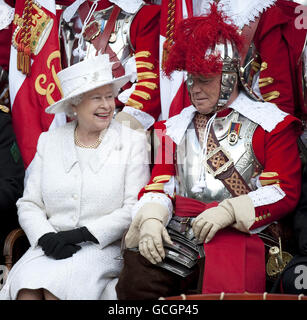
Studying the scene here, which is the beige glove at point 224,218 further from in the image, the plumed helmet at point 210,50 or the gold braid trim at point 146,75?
the gold braid trim at point 146,75

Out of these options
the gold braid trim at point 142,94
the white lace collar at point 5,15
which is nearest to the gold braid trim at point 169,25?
the gold braid trim at point 142,94

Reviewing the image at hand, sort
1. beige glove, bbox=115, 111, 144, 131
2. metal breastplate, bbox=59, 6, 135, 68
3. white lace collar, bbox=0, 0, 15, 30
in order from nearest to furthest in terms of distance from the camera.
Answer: beige glove, bbox=115, 111, 144, 131, metal breastplate, bbox=59, 6, 135, 68, white lace collar, bbox=0, 0, 15, 30

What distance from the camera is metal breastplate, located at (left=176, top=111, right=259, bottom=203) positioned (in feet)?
11.5

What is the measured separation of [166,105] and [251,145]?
1.12 meters

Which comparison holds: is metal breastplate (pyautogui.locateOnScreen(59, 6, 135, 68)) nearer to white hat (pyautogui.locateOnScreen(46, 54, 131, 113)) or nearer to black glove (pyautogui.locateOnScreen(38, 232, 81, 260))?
white hat (pyautogui.locateOnScreen(46, 54, 131, 113))

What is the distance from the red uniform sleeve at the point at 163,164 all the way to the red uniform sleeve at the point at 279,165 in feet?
1.68

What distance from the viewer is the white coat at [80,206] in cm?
347

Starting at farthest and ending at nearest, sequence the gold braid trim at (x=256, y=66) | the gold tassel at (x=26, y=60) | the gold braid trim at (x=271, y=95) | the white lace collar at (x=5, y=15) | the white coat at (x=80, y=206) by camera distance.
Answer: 1. the white lace collar at (x=5, y=15)
2. the gold tassel at (x=26, y=60)
3. the gold braid trim at (x=256, y=66)
4. the gold braid trim at (x=271, y=95)
5. the white coat at (x=80, y=206)

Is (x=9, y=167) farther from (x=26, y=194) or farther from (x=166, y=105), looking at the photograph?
(x=166, y=105)

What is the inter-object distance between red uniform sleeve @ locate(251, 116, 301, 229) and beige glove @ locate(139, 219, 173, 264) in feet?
1.57

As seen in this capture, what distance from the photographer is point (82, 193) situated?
3736mm

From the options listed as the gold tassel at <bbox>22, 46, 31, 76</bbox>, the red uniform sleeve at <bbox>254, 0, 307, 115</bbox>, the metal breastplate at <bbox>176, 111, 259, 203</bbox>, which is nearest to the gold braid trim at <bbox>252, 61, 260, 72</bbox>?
the red uniform sleeve at <bbox>254, 0, 307, 115</bbox>

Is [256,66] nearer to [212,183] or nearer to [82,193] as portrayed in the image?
[212,183]
